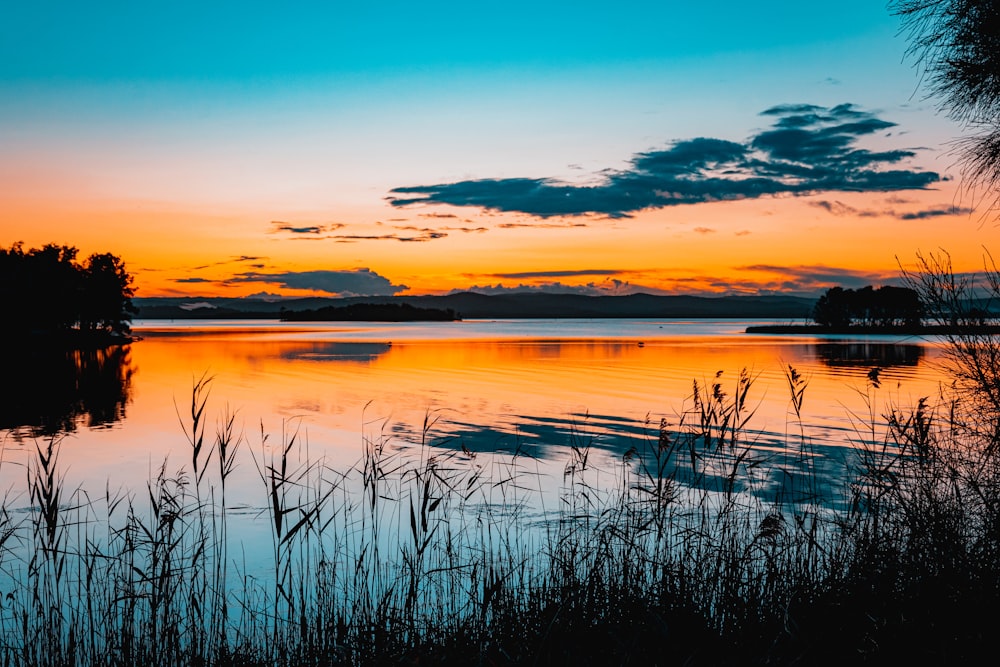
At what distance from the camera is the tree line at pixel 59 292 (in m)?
69.2

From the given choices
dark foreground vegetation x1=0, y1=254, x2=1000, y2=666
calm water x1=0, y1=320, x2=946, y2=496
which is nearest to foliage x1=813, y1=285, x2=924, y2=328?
calm water x1=0, y1=320, x2=946, y2=496

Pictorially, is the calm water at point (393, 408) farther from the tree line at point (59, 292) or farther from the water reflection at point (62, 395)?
the tree line at point (59, 292)

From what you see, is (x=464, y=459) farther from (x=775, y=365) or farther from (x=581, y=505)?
(x=775, y=365)

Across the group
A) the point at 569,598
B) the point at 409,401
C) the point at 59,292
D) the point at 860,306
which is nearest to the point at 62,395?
the point at 409,401

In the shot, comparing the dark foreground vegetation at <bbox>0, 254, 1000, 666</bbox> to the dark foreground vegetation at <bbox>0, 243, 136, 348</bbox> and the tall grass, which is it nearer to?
the tall grass

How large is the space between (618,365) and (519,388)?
15212 mm

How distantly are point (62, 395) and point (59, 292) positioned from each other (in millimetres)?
50507

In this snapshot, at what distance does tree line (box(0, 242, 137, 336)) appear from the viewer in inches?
2724

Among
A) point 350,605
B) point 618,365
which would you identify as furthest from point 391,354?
point 350,605

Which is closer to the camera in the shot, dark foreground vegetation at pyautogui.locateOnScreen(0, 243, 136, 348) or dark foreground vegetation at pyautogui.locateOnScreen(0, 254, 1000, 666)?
dark foreground vegetation at pyautogui.locateOnScreen(0, 254, 1000, 666)

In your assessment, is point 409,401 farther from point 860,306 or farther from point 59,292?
point 860,306

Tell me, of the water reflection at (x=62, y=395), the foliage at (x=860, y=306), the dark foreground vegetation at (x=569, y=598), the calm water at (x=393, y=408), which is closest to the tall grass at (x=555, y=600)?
the dark foreground vegetation at (x=569, y=598)

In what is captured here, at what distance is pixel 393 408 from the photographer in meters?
27.3

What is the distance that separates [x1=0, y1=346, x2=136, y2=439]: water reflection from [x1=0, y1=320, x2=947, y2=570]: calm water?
11 cm
